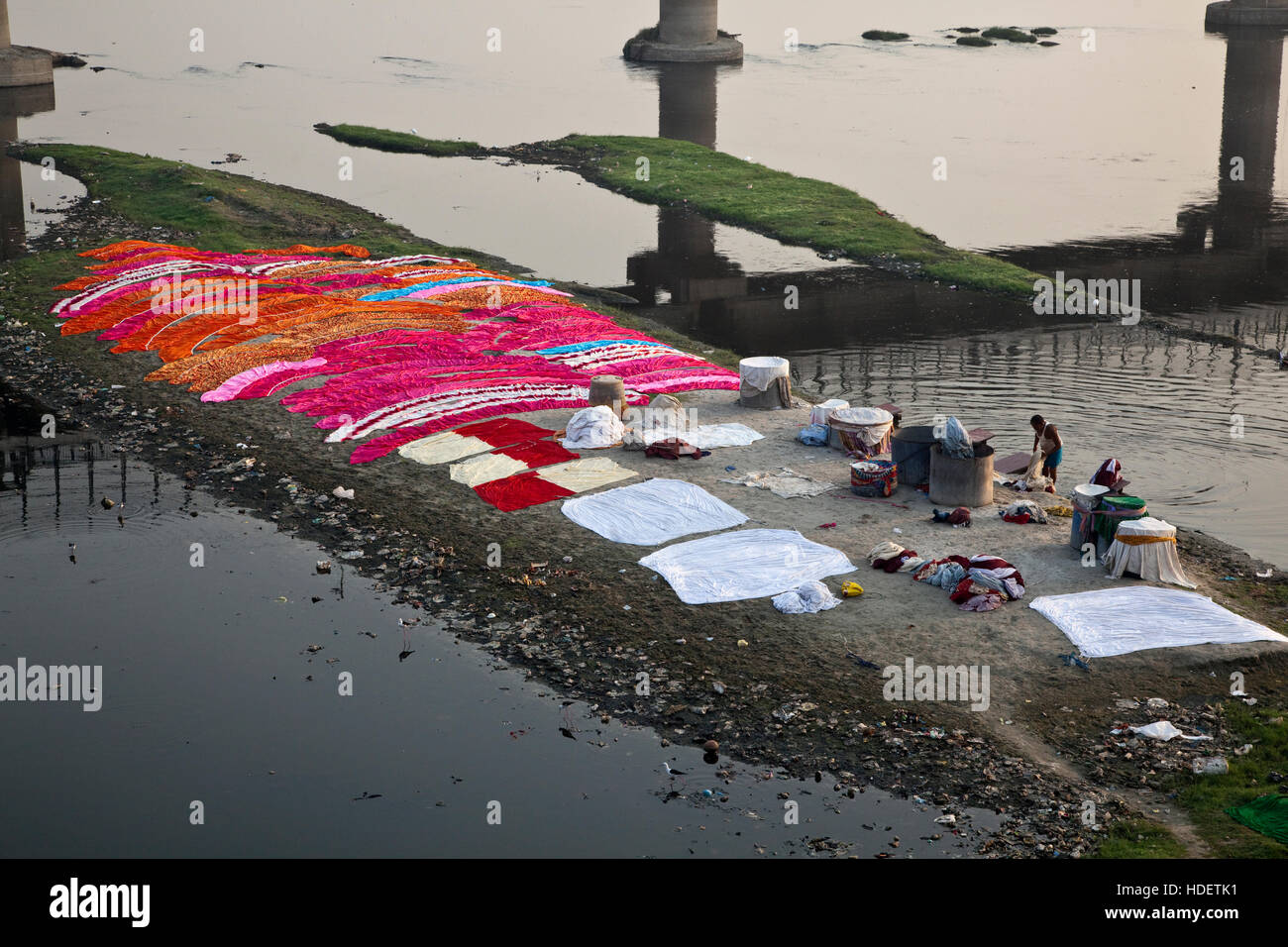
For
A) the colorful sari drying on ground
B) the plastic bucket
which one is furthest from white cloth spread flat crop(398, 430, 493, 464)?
the plastic bucket

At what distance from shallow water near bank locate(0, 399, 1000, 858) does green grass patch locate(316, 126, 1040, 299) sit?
26.1 m

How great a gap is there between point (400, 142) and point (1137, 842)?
5564cm

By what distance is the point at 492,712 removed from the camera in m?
17.5

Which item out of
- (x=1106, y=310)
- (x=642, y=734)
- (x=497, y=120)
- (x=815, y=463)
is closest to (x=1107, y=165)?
(x=1106, y=310)

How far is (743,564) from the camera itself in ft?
68.4

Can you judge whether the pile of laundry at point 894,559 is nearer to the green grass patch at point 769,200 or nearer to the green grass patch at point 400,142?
the green grass patch at point 769,200

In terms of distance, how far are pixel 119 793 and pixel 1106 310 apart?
2952 centimetres

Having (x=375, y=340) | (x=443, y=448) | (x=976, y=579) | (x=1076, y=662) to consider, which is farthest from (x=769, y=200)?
(x=1076, y=662)

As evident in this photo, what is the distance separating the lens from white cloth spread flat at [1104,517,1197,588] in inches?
792

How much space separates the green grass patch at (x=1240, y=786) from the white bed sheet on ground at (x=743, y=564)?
18.9 feet

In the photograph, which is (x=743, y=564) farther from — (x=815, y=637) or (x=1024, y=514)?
(x=1024, y=514)

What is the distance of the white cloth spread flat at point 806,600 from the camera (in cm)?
1948

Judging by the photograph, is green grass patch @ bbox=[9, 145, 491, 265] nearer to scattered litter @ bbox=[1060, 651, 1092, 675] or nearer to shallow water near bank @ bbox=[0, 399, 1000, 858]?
shallow water near bank @ bbox=[0, 399, 1000, 858]
